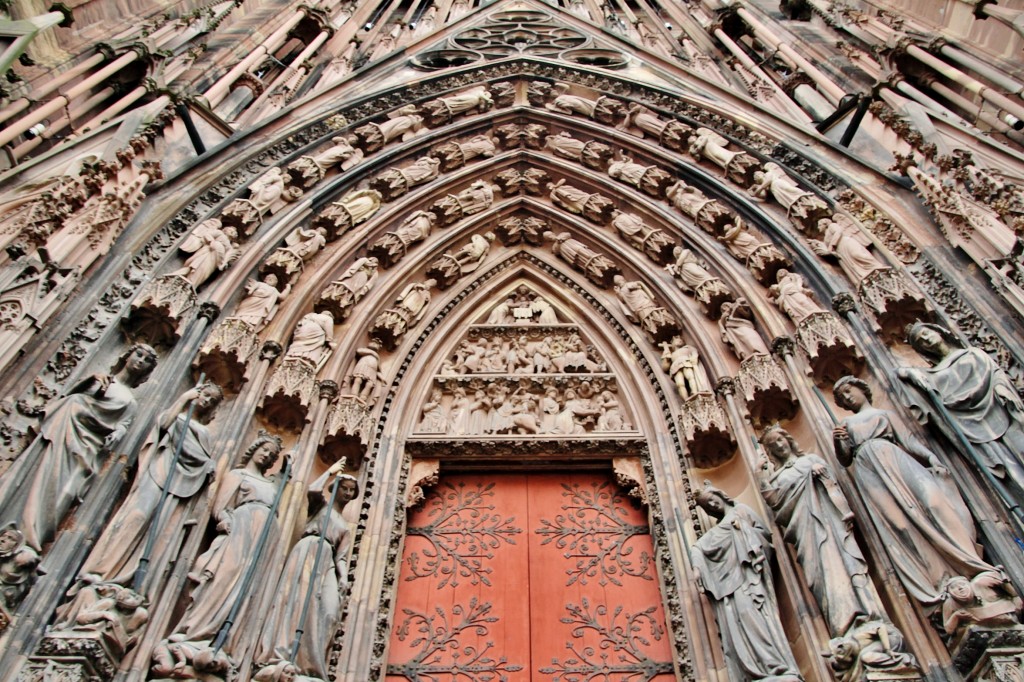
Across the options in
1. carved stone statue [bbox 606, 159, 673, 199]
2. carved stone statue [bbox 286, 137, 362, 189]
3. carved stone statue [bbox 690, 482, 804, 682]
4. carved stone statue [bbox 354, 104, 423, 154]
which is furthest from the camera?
carved stone statue [bbox 354, 104, 423, 154]

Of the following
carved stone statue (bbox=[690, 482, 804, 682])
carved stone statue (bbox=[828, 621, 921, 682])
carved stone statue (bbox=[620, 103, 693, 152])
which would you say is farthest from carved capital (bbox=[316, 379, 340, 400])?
carved stone statue (bbox=[620, 103, 693, 152])

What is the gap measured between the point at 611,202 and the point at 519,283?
143cm

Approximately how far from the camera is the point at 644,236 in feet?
26.3

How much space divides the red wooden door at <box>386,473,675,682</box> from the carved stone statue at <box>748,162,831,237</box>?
3.09m

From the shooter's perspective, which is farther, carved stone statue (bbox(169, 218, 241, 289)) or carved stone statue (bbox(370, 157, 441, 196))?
carved stone statue (bbox(370, 157, 441, 196))

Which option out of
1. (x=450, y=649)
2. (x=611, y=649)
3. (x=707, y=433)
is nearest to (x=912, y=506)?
(x=707, y=433)

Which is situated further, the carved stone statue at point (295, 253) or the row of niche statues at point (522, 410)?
the row of niche statues at point (522, 410)

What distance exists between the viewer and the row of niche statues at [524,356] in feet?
24.8

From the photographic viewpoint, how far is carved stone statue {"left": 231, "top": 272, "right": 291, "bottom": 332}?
614 cm

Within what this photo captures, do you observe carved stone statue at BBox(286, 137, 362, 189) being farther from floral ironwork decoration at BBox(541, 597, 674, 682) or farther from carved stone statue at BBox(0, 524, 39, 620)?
floral ironwork decoration at BBox(541, 597, 674, 682)

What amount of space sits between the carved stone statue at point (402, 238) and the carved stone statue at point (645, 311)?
7.22 feet

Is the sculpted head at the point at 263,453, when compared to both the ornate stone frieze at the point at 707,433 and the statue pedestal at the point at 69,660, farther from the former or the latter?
the ornate stone frieze at the point at 707,433

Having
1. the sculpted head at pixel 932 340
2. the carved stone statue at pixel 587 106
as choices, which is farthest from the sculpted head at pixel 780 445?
the carved stone statue at pixel 587 106

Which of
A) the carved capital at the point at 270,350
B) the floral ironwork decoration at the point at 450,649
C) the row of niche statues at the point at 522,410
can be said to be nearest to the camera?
the floral ironwork decoration at the point at 450,649
